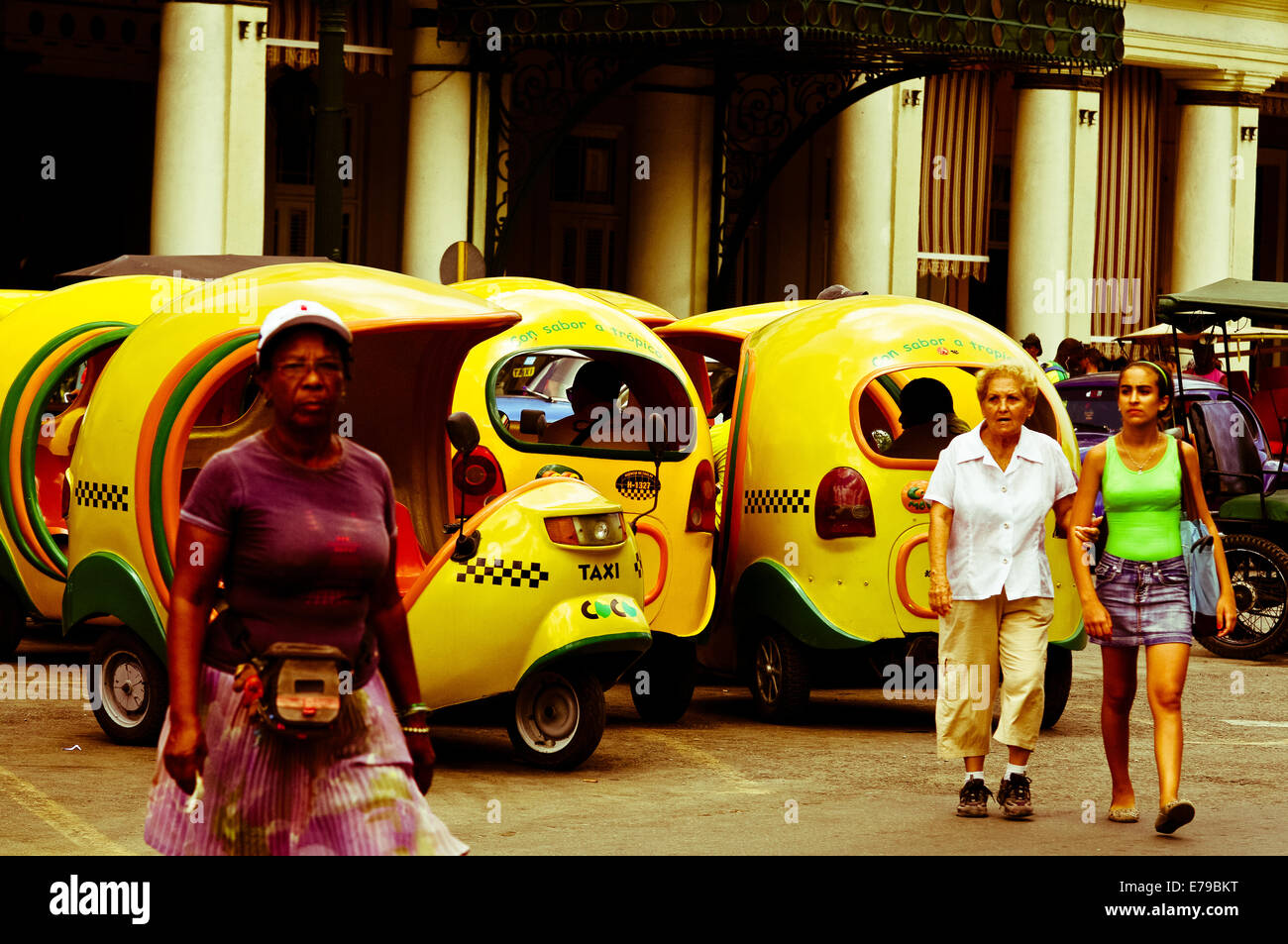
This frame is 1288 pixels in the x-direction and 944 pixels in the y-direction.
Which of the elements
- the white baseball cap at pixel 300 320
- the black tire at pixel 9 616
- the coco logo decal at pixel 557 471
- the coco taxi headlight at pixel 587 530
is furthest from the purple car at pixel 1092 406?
the white baseball cap at pixel 300 320

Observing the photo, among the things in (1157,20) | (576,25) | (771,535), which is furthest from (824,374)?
(1157,20)

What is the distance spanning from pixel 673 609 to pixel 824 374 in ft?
4.31

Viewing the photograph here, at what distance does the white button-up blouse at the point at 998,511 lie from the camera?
8781 millimetres

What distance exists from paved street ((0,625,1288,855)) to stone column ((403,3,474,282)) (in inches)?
520

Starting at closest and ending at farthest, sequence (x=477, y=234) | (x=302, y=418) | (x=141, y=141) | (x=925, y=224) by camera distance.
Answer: (x=302, y=418), (x=477, y=234), (x=141, y=141), (x=925, y=224)

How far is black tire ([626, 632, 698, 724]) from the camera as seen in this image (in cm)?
1110

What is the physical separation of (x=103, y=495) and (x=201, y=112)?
12.7 m

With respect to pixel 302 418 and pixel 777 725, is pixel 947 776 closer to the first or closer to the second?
pixel 777 725

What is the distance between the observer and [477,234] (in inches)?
981

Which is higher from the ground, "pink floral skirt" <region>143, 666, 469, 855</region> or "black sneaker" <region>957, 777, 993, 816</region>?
"pink floral skirt" <region>143, 666, 469, 855</region>

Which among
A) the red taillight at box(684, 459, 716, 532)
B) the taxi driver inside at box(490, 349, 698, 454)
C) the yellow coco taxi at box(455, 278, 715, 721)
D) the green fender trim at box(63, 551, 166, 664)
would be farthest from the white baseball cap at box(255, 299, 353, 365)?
the red taillight at box(684, 459, 716, 532)

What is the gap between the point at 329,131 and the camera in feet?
45.0

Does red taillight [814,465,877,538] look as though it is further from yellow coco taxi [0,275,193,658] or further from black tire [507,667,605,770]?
yellow coco taxi [0,275,193,658]

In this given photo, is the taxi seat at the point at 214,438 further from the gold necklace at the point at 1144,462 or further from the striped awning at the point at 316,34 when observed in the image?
the striped awning at the point at 316,34
